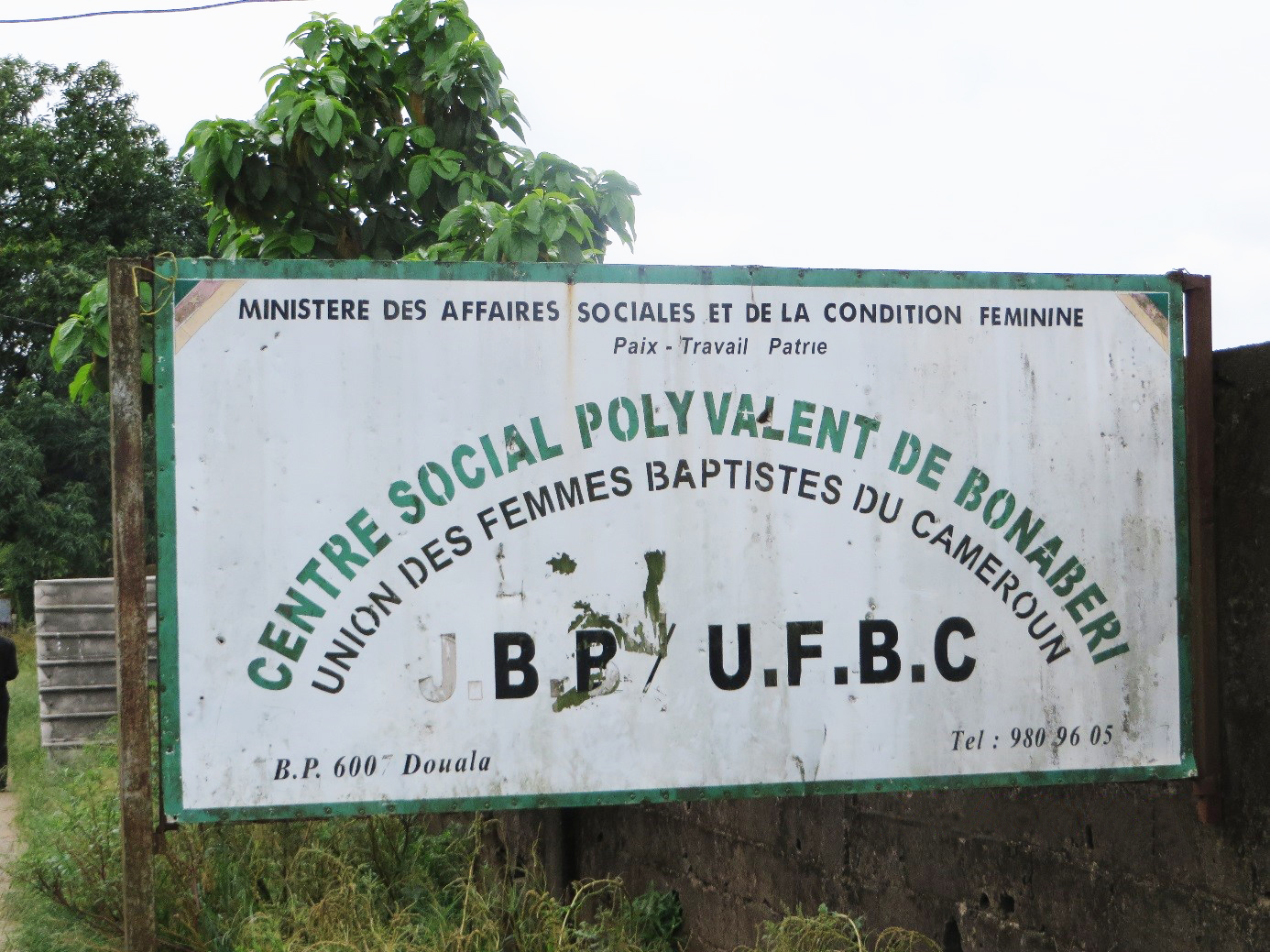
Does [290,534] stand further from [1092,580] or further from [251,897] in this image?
[251,897]

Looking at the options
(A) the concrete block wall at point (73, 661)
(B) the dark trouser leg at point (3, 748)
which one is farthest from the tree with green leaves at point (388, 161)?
(A) the concrete block wall at point (73, 661)

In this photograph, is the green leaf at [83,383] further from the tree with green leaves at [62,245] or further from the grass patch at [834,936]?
the tree with green leaves at [62,245]

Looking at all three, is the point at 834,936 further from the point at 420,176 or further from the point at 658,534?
the point at 420,176

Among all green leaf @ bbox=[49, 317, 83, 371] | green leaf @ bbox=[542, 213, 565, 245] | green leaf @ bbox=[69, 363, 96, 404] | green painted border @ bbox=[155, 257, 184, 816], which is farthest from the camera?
green leaf @ bbox=[542, 213, 565, 245]

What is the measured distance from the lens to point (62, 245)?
28.7 m

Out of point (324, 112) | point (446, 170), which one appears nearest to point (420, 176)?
point (446, 170)

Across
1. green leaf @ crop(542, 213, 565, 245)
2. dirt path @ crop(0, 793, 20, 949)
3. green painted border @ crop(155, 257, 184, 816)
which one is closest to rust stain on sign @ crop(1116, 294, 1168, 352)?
green painted border @ crop(155, 257, 184, 816)

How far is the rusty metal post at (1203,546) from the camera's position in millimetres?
3359

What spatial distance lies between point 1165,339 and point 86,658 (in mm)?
10858

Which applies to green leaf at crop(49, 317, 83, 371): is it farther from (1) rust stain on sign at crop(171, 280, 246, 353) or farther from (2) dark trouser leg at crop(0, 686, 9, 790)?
(2) dark trouser leg at crop(0, 686, 9, 790)

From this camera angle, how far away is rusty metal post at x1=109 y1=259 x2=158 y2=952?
308 centimetres

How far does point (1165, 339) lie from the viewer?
346 centimetres

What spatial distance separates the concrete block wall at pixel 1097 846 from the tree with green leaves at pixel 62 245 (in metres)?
24.1

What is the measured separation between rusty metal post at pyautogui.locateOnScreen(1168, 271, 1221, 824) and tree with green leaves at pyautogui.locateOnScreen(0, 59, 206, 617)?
25537 mm
